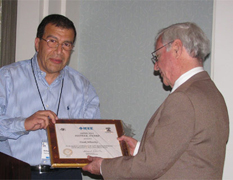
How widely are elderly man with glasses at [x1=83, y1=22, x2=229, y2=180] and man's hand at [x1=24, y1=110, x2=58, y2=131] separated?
518mm

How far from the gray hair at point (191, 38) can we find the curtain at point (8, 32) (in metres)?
1.73

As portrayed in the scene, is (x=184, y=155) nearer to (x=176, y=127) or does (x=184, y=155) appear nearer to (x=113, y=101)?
(x=176, y=127)

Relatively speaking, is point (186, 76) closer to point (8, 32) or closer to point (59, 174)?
point (59, 174)

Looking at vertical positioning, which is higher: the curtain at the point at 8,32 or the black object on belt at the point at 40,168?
the curtain at the point at 8,32

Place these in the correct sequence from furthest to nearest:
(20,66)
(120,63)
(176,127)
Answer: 1. (120,63)
2. (20,66)
3. (176,127)

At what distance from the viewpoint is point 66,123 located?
2184mm

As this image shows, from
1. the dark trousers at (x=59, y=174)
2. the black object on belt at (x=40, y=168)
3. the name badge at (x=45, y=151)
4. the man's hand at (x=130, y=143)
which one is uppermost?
the man's hand at (x=130, y=143)

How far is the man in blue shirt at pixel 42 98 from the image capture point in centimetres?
214

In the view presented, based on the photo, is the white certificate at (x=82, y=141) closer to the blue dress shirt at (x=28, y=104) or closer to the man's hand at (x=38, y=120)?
the man's hand at (x=38, y=120)

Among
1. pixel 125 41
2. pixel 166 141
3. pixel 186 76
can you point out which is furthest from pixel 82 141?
pixel 125 41

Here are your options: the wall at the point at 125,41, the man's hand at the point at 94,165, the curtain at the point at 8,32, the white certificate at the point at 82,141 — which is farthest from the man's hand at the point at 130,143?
the curtain at the point at 8,32

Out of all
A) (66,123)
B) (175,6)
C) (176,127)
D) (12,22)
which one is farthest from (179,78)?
(12,22)

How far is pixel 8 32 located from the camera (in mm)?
3021

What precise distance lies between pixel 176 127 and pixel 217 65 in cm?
135
